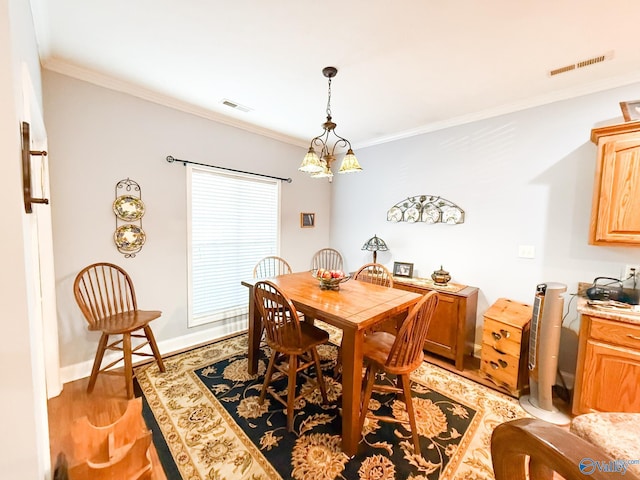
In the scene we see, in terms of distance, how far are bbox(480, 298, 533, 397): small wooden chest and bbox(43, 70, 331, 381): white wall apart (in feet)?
9.73

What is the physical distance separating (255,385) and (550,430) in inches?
88.8

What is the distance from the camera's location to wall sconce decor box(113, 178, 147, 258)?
8.10 feet

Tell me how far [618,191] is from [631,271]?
0.70 meters

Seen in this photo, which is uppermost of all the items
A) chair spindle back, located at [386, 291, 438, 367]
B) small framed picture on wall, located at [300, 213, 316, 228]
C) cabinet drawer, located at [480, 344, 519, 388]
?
small framed picture on wall, located at [300, 213, 316, 228]

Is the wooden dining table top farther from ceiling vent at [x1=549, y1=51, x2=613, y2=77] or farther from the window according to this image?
ceiling vent at [x1=549, y1=51, x2=613, y2=77]

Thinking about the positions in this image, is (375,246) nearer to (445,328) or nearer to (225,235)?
(445,328)

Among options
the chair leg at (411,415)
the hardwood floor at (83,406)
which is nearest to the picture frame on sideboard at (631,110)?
the chair leg at (411,415)

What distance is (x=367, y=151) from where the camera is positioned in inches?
154

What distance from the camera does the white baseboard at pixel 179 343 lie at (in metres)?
2.32

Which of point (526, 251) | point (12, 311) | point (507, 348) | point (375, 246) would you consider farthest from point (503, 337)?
point (12, 311)

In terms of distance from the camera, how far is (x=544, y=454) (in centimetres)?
47

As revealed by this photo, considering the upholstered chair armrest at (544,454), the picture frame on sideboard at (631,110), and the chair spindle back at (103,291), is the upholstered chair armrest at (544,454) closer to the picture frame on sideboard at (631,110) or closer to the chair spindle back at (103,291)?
the picture frame on sideboard at (631,110)

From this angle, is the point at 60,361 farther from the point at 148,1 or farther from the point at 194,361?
the point at 148,1

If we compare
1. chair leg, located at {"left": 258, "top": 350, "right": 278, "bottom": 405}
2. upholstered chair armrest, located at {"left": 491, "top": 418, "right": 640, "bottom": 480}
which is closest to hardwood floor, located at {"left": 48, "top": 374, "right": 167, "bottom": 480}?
chair leg, located at {"left": 258, "top": 350, "right": 278, "bottom": 405}
